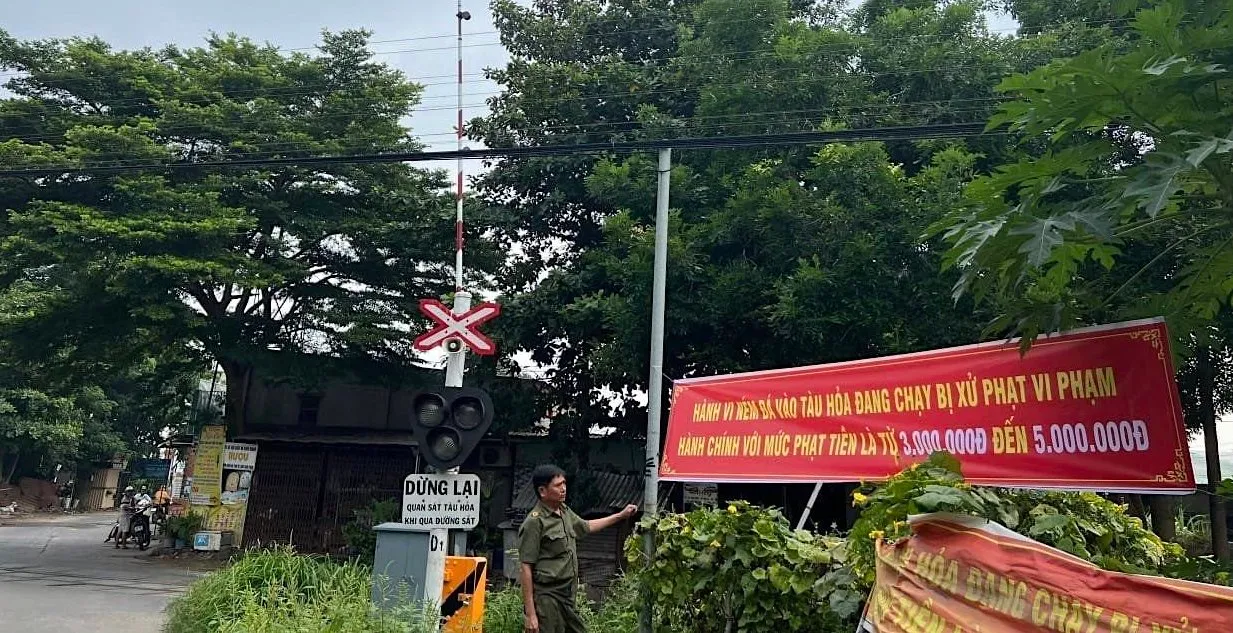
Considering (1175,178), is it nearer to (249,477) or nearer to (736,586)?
(736,586)

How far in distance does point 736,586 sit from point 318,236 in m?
13.6

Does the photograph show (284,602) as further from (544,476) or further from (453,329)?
(544,476)

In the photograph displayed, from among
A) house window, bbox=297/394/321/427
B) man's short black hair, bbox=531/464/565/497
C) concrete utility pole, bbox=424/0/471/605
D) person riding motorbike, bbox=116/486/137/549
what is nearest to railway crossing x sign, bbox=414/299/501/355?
concrete utility pole, bbox=424/0/471/605

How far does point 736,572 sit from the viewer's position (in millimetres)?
5012

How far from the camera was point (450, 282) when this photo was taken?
17.4 m

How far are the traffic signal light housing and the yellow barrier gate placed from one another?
94 cm

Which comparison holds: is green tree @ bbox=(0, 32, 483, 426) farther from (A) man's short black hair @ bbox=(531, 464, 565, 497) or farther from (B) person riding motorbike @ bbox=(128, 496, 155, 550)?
(A) man's short black hair @ bbox=(531, 464, 565, 497)

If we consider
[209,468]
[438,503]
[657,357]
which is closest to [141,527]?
[209,468]

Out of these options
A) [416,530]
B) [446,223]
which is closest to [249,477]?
[446,223]

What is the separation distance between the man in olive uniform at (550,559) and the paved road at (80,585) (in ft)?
19.7

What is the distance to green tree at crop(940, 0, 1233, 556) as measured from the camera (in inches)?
115

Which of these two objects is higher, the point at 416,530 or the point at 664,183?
the point at 664,183

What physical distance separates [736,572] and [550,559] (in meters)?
1.18

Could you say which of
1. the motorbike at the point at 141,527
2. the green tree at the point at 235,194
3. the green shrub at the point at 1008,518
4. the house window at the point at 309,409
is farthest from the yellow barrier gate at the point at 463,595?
the motorbike at the point at 141,527
